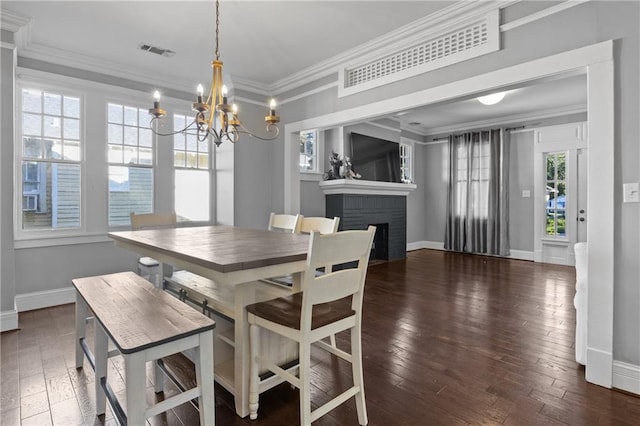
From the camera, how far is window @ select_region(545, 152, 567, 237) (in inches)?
232

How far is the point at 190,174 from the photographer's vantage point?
4551mm

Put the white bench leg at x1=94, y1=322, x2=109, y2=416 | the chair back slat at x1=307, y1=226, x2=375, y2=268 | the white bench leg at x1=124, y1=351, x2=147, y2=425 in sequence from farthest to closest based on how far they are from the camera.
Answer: the white bench leg at x1=94, y1=322, x2=109, y2=416 → the chair back slat at x1=307, y1=226, x2=375, y2=268 → the white bench leg at x1=124, y1=351, x2=147, y2=425

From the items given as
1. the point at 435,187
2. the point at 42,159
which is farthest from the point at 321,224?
the point at 435,187

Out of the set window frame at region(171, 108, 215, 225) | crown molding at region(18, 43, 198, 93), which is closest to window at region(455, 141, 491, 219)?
window frame at region(171, 108, 215, 225)

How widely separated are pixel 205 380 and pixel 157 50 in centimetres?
345

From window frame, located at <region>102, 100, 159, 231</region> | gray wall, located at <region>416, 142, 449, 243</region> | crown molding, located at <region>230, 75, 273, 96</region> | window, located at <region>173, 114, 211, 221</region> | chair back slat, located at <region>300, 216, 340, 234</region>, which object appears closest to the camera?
chair back slat, located at <region>300, 216, 340, 234</region>

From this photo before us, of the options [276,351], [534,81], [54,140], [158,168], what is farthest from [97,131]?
[534,81]

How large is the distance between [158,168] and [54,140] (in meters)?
1.06

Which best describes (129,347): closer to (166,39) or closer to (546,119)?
(166,39)

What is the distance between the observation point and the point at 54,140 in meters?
3.55

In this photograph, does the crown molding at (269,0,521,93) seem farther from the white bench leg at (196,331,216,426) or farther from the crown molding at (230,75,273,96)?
the white bench leg at (196,331,216,426)

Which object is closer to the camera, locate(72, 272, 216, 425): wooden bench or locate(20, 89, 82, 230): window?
locate(72, 272, 216, 425): wooden bench

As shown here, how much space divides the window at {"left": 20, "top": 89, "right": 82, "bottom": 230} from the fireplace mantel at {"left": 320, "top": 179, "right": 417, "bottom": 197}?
320 centimetres

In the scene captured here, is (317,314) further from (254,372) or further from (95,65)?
(95,65)
